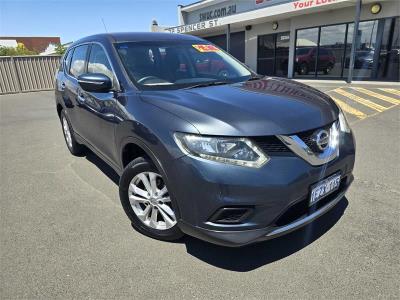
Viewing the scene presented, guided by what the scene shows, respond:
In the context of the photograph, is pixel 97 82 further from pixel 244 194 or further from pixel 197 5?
pixel 197 5

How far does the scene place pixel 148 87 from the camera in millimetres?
2822

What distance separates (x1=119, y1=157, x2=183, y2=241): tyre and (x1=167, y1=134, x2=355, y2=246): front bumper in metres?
0.28

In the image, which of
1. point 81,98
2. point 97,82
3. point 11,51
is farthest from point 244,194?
point 11,51

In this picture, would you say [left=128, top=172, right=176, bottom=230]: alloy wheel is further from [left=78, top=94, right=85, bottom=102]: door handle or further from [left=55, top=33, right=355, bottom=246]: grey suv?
[left=78, top=94, right=85, bottom=102]: door handle

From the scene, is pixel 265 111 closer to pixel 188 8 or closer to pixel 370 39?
pixel 370 39

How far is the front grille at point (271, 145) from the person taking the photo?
2.10m

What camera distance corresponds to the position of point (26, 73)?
54.4ft

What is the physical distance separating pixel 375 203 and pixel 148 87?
2583mm

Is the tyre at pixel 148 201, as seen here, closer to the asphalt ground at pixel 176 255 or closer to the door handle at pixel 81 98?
the asphalt ground at pixel 176 255

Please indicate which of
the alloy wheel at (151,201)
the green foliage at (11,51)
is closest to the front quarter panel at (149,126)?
the alloy wheel at (151,201)

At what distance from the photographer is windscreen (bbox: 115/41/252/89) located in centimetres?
301

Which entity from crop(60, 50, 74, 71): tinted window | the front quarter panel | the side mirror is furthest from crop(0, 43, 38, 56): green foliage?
the front quarter panel

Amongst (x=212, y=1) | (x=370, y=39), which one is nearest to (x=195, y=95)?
(x=370, y=39)

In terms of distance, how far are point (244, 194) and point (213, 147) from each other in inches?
14.5
